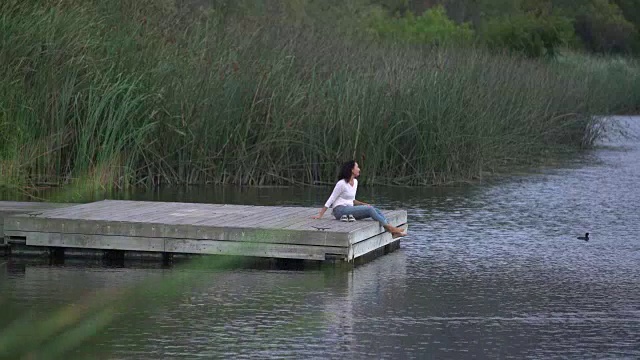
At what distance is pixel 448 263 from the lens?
45.6 feet

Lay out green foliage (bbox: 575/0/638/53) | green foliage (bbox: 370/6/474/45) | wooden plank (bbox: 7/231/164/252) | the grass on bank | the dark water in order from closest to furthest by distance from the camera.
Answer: the dark water
wooden plank (bbox: 7/231/164/252)
the grass on bank
green foliage (bbox: 370/6/474/45)
green foliage (bbox: 575/0/638/53)

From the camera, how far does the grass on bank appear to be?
19.6 m

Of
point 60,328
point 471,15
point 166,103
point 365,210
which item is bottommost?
point 60,328

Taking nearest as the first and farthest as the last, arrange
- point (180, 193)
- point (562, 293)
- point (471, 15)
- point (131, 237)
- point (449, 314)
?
point (449, 314), point (562, 293), point (131, 237), point (180, 193), point (471, 15)

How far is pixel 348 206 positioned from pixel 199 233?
1.71 m

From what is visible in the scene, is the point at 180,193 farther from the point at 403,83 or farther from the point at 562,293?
the point at 562,293

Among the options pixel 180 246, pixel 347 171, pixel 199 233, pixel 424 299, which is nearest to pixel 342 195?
pixel 347 171

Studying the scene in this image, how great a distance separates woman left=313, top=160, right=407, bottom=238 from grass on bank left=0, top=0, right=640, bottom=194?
19.7 ft

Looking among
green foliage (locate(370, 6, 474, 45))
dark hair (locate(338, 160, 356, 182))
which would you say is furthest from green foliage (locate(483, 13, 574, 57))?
dark hair (locate(338, 160, 356, 182))

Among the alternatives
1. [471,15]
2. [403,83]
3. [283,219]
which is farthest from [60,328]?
[471,15]

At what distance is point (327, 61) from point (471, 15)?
59734 mm

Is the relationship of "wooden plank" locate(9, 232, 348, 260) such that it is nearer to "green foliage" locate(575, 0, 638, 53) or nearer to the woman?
the woman

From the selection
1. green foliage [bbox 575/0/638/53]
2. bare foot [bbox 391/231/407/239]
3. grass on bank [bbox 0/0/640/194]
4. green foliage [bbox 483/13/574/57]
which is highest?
green foliage [bbox 575/0/638/53]

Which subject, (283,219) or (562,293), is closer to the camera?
(562,293)
